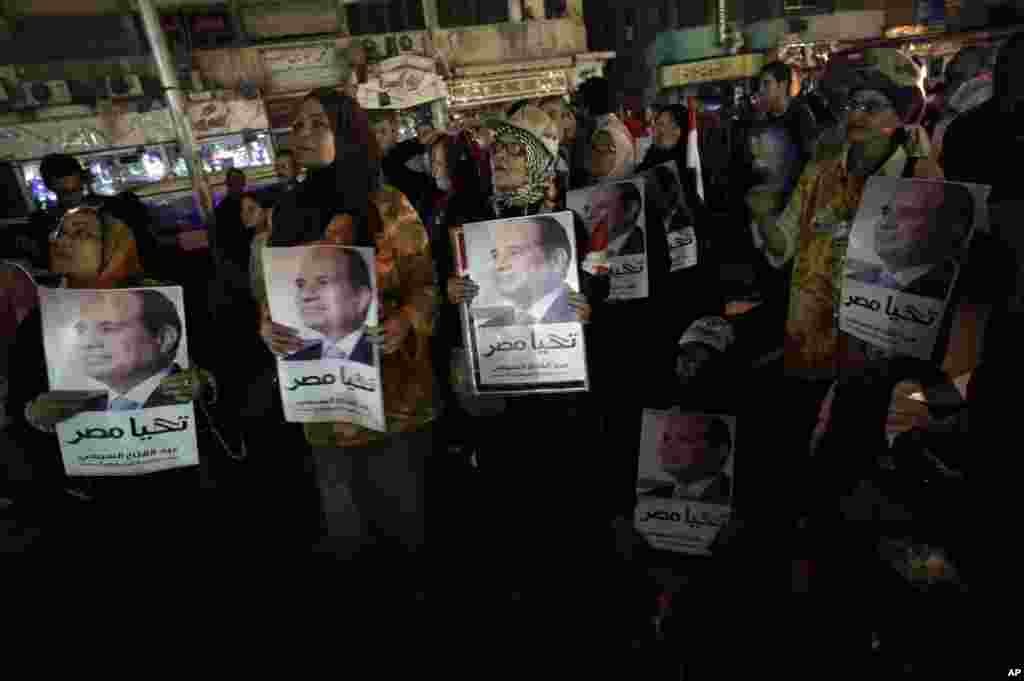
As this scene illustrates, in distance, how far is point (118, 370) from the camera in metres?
2.14

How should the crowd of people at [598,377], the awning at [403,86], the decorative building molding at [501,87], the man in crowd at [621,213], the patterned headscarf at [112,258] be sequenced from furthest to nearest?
the decorative building molding at [501,87]
the awning at [403,86]
the man in crowd at [621,213]
the patterned headscarf at [112,258]
the crowd of people at [598,377]

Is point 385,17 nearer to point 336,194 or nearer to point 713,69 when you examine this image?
point 713,69

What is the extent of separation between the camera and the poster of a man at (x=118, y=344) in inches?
83.2

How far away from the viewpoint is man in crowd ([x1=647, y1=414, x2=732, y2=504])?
2.40 meters

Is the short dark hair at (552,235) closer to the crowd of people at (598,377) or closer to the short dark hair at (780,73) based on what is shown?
the crowd of people at (598,377)

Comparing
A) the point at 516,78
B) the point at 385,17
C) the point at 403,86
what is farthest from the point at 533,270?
the point at 516,78

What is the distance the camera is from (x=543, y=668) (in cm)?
239

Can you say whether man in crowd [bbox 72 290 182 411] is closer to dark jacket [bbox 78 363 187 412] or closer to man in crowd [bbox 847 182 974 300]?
dark jacket [bbox 78 363 187 412]

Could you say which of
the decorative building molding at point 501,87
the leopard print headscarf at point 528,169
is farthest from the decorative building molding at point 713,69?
the leopard print headscarf at point 528,169

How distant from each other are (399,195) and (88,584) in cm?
285

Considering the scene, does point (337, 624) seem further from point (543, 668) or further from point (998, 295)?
point (998, 295)

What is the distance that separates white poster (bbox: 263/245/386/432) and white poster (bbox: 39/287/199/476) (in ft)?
1.40

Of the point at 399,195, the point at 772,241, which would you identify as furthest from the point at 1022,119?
the point at 399,195

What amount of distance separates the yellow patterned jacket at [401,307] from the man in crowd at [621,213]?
1.16m
